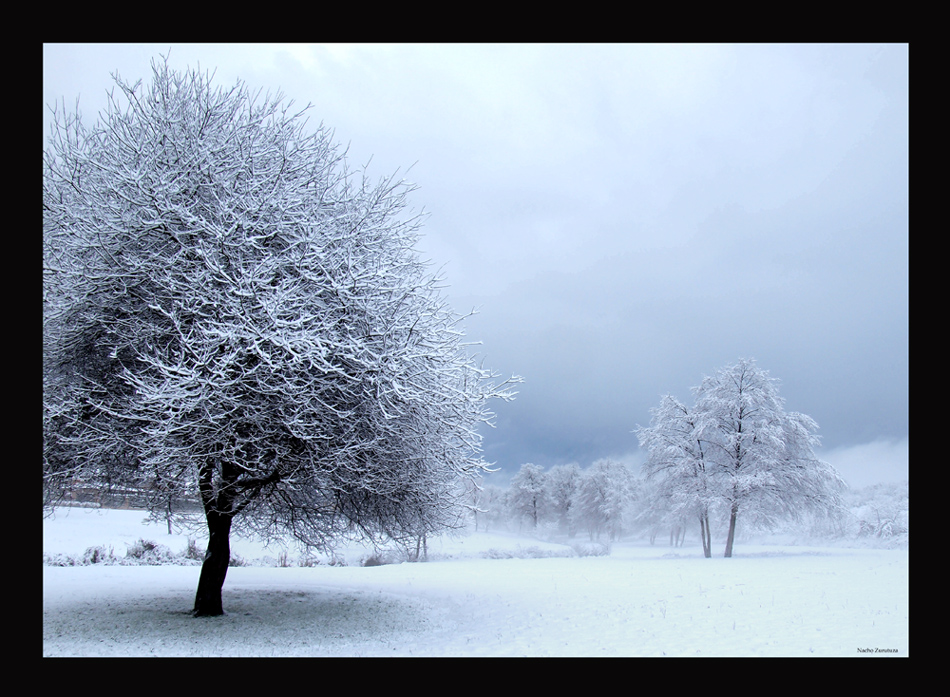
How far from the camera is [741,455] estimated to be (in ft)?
87.4

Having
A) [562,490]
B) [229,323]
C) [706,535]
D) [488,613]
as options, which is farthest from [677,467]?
[562,490]

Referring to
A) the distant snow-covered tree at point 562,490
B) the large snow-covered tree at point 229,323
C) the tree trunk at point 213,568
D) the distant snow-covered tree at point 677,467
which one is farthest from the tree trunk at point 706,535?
the distant snow-covered tree at point 562,490

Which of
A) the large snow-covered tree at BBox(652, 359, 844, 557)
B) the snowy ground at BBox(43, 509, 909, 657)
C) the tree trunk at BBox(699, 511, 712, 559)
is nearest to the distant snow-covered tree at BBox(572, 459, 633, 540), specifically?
the tree trunk at BBox(699, 511, 712, 559)

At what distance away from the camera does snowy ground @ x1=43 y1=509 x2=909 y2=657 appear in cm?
883

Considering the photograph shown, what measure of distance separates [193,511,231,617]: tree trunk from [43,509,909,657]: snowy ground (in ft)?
0.85

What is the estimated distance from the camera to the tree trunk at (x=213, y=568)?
1039cm

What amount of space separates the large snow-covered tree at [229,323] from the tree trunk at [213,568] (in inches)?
4.3

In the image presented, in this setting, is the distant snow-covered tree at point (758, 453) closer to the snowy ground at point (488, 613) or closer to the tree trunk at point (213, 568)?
the snowy ground at point (488, 613)

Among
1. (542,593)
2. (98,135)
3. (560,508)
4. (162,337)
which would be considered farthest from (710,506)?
(560,508)

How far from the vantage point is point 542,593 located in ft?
47.5

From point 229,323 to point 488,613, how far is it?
27.2 ft

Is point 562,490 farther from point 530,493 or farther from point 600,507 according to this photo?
point 600,507

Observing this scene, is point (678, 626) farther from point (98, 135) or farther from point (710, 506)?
point (710, 506)
